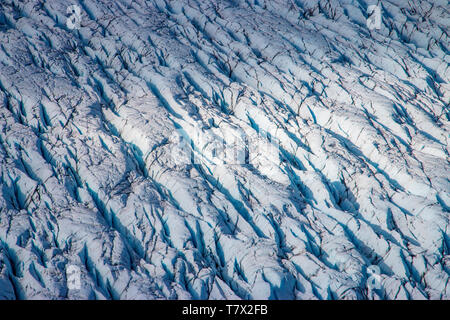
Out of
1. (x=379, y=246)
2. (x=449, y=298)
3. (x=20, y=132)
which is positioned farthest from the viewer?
(x=20, y=132)

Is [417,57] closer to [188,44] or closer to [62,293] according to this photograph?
[188,44]

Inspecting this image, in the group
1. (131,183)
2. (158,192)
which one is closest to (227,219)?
(158,192)

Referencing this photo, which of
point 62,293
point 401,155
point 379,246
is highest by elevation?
point 401,155

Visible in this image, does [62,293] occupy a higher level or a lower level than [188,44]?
lower

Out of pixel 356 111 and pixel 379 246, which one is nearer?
→ pixel 379 246

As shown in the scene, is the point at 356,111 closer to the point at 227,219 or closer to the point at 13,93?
the point at 227,219

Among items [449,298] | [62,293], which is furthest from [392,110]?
[62,293]

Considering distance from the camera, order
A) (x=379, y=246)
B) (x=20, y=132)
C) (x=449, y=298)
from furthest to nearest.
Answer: (x=20, y=132)
(x=379, y=246)
(x=449, y=298)
